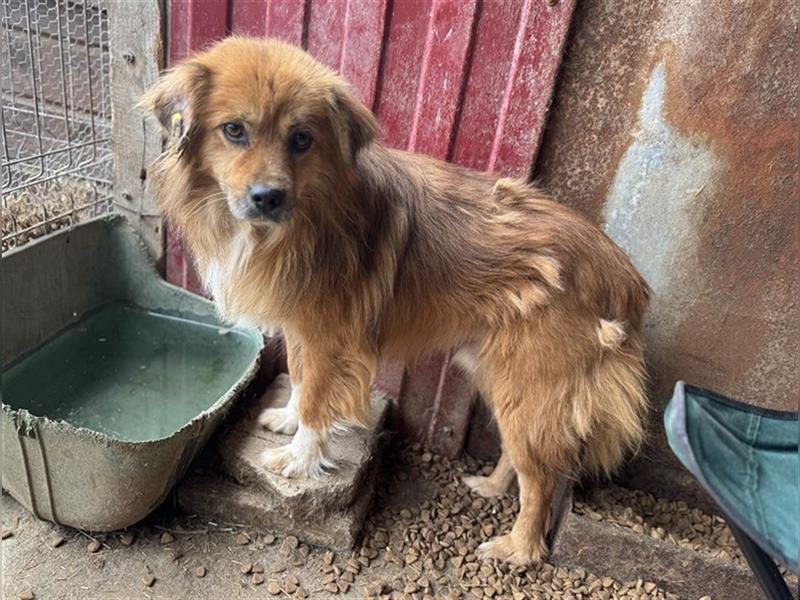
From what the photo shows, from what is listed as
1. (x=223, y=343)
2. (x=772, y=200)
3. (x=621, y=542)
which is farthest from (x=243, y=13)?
(x=621, y=542)

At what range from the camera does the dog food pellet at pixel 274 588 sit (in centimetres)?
264

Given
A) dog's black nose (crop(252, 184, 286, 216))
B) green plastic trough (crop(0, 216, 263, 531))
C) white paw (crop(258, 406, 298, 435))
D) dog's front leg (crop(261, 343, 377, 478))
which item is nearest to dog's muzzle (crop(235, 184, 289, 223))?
dog's black nose (crop(252, 184, 286, 216))

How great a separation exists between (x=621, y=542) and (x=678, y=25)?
2157 millimetres

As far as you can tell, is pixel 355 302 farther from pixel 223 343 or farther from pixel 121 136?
pixel 121 136

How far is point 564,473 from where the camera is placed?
108 inches

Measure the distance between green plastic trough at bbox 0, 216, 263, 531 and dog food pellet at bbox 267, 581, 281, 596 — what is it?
0.60 m

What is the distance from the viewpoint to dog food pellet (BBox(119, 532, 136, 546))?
2723mm

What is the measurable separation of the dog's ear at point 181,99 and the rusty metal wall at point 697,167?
1.45 meters

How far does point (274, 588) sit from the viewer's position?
2.65 metres

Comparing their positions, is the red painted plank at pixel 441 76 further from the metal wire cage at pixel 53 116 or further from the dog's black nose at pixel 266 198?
the metal wire cage at pixel 53 116

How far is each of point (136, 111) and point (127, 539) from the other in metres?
2.08

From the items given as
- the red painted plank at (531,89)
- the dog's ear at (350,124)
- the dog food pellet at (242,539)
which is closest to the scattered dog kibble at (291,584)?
the dog food pellet at (242,539)

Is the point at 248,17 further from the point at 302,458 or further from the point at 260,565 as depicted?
the point at 260,565

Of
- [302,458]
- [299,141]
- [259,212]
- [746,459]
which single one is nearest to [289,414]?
[302,458]
